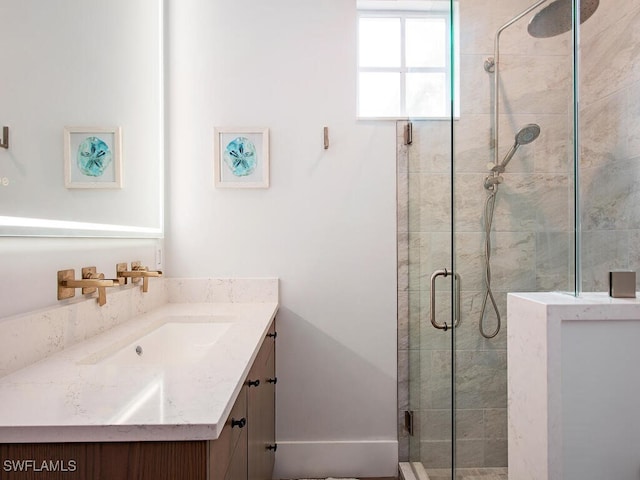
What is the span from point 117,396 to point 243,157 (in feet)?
4.94

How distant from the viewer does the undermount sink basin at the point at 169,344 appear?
1.28 m

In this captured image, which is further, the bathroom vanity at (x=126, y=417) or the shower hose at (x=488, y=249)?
the shower hose at (x=488, y=249)

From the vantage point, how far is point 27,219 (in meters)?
1.13

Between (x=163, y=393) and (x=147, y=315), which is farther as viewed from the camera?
(x=147, y=315)

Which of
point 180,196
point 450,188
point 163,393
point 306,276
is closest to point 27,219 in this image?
point 163,393

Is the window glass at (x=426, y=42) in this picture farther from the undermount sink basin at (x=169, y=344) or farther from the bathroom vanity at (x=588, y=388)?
the undermount sink basin at (x=169, y=344)

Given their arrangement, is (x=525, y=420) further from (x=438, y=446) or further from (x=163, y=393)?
(x=163, y=393)

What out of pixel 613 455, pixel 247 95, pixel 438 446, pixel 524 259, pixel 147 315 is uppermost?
pixel 247 95

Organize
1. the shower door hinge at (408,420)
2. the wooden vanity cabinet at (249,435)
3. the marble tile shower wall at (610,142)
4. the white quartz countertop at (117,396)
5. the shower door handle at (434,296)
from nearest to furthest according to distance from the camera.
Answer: the white quartz countertop at (117,396)
the wooden vanity cabinet at (249,435)
the marble tile shower wall at (610,142)
the shower door handle at (434,296)
the shower door hinge at (408,420)

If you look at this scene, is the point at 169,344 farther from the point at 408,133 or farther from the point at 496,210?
the point at 408,133

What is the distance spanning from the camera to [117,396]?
84cm

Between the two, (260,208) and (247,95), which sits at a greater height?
(247,95)

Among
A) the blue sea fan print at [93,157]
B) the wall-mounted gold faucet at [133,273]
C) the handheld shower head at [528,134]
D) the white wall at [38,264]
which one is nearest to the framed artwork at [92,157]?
the blue sea fan print at [93,157]

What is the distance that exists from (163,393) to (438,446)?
135 cm
